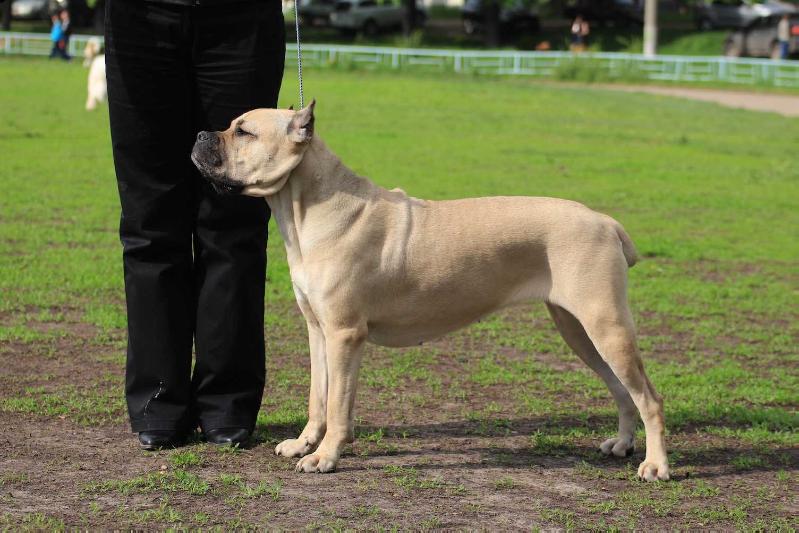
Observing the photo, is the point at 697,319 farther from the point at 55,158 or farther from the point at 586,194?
the point at 55,158

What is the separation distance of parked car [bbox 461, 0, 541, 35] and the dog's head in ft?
175

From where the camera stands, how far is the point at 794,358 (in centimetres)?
856

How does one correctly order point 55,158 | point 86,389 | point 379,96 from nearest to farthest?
point 86,389 < point 55,158 < point 379,96

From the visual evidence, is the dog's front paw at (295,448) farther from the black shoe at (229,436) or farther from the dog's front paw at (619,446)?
the dog's front paw at (619,446)

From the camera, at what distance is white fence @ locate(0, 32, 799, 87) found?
3731 cm

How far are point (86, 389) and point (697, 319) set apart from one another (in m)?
4.90

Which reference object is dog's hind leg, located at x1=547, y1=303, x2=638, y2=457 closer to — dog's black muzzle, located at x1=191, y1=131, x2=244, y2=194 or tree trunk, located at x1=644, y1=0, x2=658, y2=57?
dog's black muzzle, located at x1=191, y1=131, x2=244, y2=194

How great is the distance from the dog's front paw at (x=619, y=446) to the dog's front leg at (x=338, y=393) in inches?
53.2

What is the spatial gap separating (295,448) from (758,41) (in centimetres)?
4460

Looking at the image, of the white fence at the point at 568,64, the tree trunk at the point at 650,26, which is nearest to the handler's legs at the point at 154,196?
the white fence at the point at 568,64

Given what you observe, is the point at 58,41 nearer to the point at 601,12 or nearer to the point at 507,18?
the point at 507,18

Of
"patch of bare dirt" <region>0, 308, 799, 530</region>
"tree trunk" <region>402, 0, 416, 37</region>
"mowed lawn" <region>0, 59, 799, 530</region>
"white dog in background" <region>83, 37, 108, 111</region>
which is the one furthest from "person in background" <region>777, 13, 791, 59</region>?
"patch of bare dirt" <region>0, 308, 799, 530</region>

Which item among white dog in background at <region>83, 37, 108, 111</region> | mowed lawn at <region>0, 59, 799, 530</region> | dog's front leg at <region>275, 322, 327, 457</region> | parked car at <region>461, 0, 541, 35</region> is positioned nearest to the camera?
mowed lawn at <region>0, 59, 799, 530</region>

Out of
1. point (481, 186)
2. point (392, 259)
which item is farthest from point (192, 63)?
point (481, 186)
